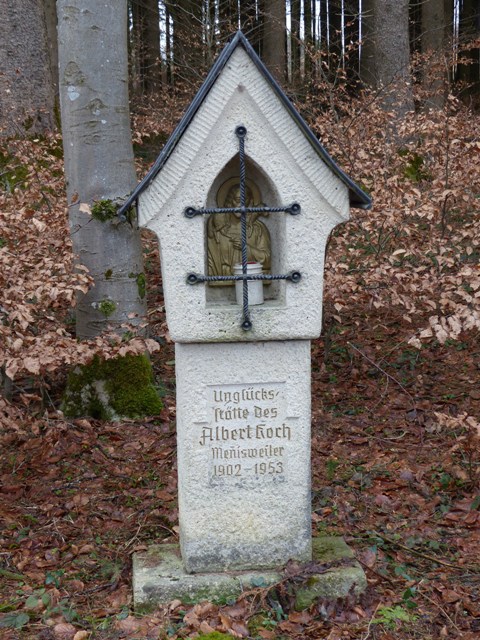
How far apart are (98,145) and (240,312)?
9.65ft

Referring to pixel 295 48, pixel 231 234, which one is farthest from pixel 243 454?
pixel 295 48

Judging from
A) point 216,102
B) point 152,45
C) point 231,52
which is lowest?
point 216,102

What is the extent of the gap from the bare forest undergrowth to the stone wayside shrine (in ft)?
0.81

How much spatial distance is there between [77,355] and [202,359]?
1678 millimetres

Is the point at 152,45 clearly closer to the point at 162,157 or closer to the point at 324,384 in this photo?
the point at 324,384

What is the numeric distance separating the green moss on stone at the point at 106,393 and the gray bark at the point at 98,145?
0.30m

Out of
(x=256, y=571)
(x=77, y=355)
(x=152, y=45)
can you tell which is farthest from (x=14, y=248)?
(x=152, y=45)

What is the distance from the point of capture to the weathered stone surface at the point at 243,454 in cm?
367

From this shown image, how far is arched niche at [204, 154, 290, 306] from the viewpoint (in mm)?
3641

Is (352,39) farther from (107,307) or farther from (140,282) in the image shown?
(107,307)

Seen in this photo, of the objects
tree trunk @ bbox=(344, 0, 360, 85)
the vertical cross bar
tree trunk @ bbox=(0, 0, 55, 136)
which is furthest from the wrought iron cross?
tree trunk @ bbox=(344, 0, 360, 85)

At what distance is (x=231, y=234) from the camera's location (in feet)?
12.4

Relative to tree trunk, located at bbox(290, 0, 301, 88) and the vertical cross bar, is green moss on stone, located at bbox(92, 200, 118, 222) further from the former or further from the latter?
tree trunk, located at bbox(290, 0, 301, 88)

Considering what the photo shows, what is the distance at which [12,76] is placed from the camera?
898 centimetres
